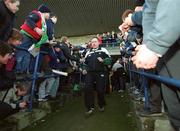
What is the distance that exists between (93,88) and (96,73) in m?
0.34

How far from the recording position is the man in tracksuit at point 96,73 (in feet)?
21.3

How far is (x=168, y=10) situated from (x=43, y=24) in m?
3.94

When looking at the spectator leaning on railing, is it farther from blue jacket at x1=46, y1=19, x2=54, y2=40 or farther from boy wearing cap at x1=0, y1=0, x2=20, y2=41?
blue jacket at x1=46, y1=19, x2=54, y2=40

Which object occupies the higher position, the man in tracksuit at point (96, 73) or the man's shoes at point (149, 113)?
the man in tracksuit at point (96, 73)

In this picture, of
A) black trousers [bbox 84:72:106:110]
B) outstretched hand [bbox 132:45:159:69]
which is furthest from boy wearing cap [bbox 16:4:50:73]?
outstretched hand [bbox 132:45:159:69]

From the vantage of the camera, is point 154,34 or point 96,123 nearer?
point 154,34

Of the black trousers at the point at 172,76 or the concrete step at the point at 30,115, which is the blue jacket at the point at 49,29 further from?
the black trousers at the point at 172,76

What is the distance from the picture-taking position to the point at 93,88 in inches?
264

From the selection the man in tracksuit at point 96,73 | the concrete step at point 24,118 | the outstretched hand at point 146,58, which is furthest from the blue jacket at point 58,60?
the outstretched hand at point 146,58

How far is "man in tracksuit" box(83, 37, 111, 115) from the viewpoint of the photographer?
6492mm

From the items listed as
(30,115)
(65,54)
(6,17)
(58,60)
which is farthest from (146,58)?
(65,54)

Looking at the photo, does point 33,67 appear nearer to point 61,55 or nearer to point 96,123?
point 96,123

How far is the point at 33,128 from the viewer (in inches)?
181

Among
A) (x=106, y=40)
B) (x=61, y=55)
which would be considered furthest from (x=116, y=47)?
(x=61, y=55)
